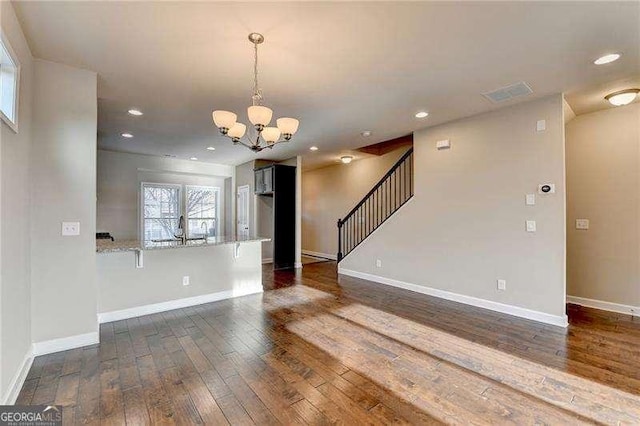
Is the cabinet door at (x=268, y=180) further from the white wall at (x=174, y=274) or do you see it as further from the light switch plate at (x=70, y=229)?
the light switch plate at (x=70, y=229)

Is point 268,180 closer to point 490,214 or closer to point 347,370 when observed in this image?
point 490,214

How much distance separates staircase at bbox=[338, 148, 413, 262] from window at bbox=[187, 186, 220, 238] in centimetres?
378

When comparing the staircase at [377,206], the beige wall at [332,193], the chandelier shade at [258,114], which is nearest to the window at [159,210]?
the beige wall at [332,193]

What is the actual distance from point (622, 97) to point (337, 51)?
343cm

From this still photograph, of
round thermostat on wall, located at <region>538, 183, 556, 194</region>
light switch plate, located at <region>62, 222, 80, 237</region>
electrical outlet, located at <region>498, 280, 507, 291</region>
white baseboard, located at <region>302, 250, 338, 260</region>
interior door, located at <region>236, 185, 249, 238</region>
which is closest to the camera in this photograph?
light switch plate, located at <region>62, 222, 80, 237</region>

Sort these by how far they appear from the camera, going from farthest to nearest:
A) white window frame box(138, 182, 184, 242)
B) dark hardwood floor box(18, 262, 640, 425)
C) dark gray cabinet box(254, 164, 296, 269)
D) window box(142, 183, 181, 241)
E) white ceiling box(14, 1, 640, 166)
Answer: window box(142, 183, 181, 241) < white window frame box(138, 182, 184, 242) < dark gray cabinet box(254, 164, 296, 269) < white ceiling box(14, 1, 640, 166) < dark hardwood floor box(18, 262, 640, 425)

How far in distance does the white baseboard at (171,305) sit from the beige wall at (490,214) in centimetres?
268

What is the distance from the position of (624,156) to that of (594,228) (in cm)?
98

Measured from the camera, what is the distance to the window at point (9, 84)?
6.34 feet

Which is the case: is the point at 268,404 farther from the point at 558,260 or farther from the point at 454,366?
the point at 558,260

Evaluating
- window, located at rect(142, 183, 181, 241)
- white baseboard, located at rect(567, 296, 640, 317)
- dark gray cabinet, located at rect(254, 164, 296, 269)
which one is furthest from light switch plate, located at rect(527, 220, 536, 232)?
window, located at rect(142, 183, 181, 241)

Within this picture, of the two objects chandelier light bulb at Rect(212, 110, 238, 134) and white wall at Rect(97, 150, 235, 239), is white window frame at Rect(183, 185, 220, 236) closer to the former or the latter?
white wall at Rect(97, 150, 235, 239)

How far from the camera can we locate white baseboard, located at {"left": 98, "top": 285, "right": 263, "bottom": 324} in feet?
11.4

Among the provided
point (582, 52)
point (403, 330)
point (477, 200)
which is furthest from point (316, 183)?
point (582, 52)
